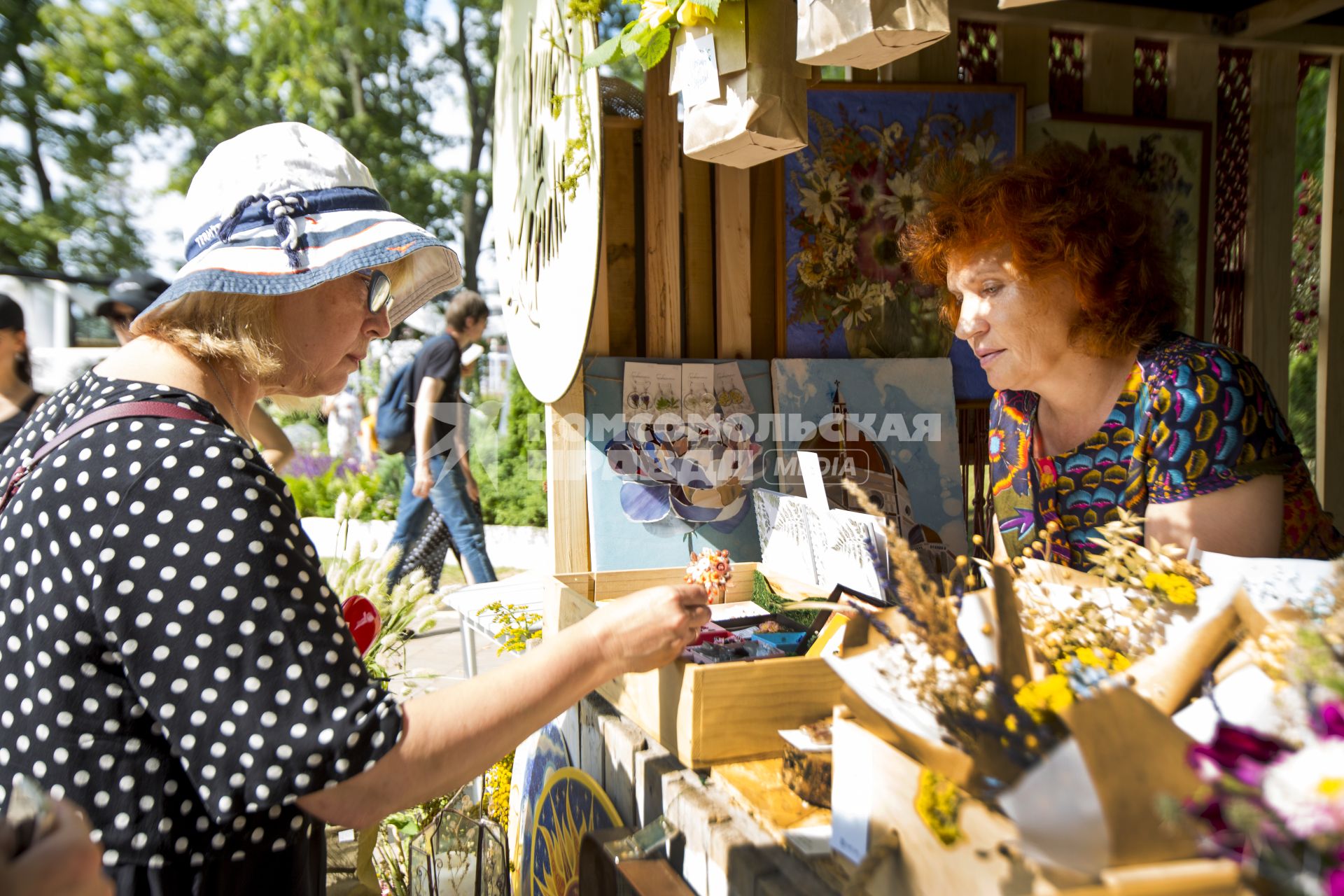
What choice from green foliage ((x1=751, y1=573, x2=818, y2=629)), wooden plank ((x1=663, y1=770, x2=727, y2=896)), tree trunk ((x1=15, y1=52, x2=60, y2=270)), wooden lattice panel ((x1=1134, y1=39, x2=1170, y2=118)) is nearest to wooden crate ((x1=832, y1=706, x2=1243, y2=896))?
wooden plank ((x1=663, y1=770, x2=727, y2=896))

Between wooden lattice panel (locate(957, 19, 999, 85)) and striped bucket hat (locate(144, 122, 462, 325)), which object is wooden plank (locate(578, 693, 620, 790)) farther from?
wooden lattice panel (locate(957, 19, 999, 85))

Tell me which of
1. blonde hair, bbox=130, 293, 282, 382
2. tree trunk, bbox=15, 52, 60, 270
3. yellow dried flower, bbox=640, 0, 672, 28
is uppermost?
tree trunk, bbox=15, 52, 60, 270

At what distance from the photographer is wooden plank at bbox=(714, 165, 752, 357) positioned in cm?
222

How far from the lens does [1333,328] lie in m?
3.27

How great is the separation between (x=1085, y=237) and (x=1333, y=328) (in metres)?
2.20

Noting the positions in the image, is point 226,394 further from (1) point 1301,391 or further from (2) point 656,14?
(1) point 1301,391

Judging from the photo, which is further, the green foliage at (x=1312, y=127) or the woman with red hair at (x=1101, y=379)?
the green foliage at (x=1312, y=127)

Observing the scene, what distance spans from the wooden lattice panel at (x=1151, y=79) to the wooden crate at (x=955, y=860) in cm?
271

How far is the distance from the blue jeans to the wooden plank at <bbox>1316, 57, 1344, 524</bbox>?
12.6 feet

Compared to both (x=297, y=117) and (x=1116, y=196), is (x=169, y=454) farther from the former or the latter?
(x=297, y=117)

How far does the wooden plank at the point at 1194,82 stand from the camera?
2.88m

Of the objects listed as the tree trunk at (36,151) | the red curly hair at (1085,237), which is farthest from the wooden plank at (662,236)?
the tree trunk at (36,151)

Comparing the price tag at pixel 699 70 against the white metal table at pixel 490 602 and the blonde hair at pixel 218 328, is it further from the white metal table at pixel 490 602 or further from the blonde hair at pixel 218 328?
the white metal table at pixel 490 602

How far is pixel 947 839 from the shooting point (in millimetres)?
737
